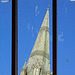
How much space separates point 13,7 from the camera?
2.08 m

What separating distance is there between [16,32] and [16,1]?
15.2 inches

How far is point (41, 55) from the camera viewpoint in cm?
2255

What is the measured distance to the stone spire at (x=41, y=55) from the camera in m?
21.2

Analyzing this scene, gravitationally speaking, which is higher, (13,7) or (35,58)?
(13,7)

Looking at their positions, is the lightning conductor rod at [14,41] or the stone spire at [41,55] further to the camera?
the stone spire at [41,55]

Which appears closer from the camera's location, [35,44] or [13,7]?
[13,7]

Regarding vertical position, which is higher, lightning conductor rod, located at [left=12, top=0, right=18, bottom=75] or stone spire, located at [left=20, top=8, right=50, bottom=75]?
lightning conductor rod, located at [left=12, top=0, right=18, bottom=75]

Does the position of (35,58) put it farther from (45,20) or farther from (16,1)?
(16,1)

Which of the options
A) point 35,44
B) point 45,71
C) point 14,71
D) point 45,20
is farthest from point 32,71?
point 14,71

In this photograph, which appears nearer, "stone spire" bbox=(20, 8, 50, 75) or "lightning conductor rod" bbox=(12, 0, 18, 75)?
"lightning conductor rod" bbox=(12, 0, 18, 75)

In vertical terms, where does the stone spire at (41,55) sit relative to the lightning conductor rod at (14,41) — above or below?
below

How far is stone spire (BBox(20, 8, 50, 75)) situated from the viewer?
21.2 m

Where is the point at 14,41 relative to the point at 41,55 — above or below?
above

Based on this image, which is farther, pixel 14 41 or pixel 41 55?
pixel 41 55
